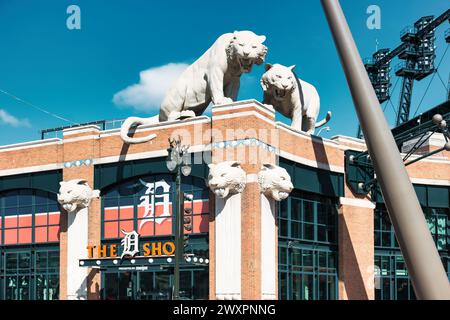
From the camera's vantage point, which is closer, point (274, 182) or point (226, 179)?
point (226, 179)

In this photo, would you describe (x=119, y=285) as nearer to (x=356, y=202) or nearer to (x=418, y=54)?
(x=356, y=202)

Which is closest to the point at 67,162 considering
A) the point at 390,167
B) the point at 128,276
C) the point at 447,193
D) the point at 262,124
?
the point at 128,276

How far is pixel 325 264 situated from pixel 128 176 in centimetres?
944

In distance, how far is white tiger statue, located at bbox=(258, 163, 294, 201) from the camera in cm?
2388

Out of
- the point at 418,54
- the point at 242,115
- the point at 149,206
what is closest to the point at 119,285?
the point at 149,206

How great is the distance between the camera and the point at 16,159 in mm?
Result: 30266

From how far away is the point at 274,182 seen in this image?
78.3 ft

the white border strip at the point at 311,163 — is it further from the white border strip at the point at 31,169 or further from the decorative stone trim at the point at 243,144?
the white border strip at the point at 31,169

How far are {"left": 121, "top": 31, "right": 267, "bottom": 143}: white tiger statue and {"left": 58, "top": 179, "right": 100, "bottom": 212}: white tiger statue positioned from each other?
2.75 m

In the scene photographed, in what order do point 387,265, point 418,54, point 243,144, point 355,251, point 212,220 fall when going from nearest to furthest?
1. point 243,144
2. point 212,220
3. point 355,251
4. point 387,265
5. point 418,54

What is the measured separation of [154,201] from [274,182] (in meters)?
5.36

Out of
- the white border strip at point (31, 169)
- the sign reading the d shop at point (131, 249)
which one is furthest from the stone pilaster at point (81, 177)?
the sign reading the d shop at point (131, 249)

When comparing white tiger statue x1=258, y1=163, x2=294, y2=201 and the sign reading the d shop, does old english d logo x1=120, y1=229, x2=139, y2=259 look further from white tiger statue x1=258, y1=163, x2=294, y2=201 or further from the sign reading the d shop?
white tiger statue x1=258, y1=163, x2=294, y2=201

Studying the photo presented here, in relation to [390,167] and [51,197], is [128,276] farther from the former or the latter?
[390,167]
